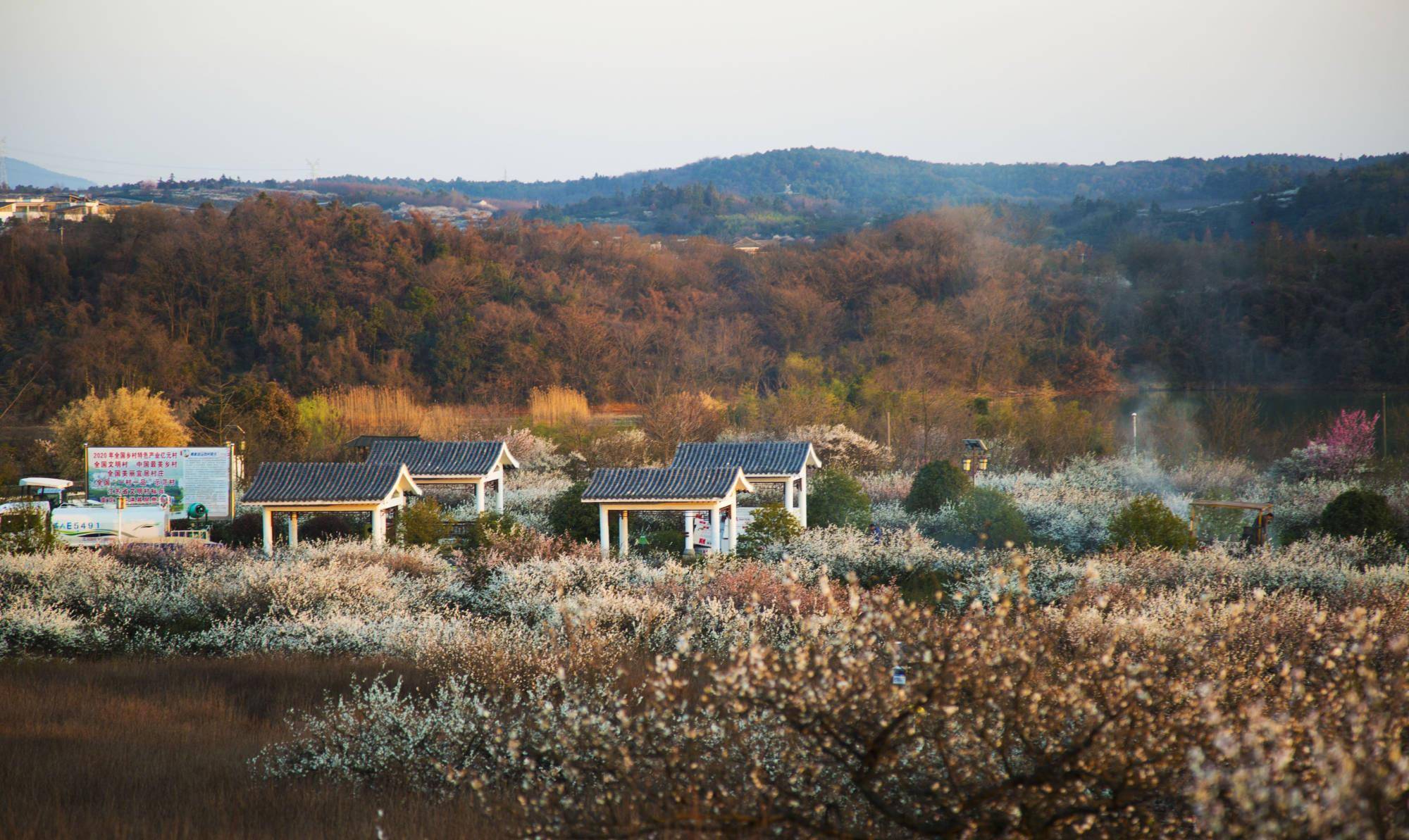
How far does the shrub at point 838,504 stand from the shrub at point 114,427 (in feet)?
51.5

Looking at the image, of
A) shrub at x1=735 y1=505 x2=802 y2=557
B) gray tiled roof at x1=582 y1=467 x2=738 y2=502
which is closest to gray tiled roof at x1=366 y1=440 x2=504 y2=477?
gray tiled roof at x1=582 y1=467 x2=738 y2=502

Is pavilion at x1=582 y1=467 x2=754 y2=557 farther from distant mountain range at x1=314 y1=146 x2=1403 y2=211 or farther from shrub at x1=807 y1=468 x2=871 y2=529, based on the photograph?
distant mountain range at x1=314 y1=146 x2=1403 y2=211

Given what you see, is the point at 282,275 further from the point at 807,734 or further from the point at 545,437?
the point at 807,734

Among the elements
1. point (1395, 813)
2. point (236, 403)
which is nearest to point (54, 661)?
point (1395, 813)

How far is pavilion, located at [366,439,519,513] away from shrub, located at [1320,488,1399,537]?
1292 cm

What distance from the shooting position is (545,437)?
30.5 metres

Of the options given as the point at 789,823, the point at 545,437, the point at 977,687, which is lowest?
the point at 545,437

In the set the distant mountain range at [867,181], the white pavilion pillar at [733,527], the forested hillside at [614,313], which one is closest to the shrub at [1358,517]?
the white pavilion pillar at [733,527]

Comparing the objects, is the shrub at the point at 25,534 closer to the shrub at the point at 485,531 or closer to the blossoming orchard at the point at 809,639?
the blossoming orchard at the point at 809,639

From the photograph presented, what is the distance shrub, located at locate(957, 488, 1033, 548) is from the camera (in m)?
16.3

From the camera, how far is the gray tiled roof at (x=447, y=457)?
1892 cm

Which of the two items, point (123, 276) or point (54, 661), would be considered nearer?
point (54, 661)

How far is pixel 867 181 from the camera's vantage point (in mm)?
118438

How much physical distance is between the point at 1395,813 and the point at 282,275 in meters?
48.8
